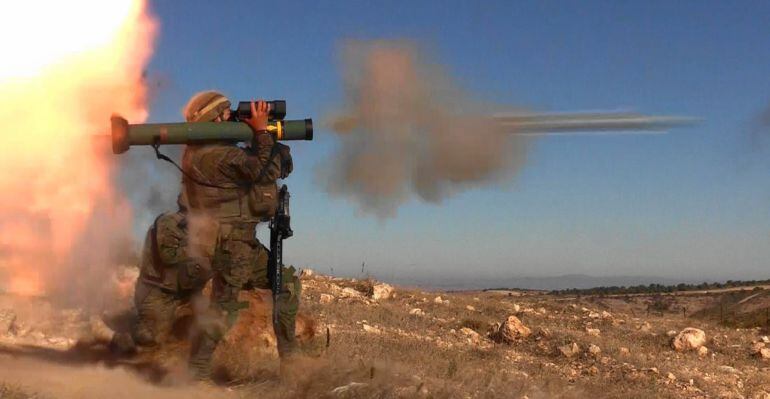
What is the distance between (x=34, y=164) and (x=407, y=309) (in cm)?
1167

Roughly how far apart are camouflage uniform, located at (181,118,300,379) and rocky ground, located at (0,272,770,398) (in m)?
0.56

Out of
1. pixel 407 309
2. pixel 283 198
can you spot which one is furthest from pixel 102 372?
pixel 407 309

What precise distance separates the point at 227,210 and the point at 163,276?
1.04m

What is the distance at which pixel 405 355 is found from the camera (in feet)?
36.8

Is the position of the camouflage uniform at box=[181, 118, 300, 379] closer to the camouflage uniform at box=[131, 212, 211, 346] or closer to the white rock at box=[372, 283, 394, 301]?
the camouflage uniform at box=[131, 212, 211, 346]

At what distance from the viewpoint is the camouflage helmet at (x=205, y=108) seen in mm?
8156

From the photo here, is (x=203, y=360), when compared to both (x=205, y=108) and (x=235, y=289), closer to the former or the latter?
(x=235, y=289)

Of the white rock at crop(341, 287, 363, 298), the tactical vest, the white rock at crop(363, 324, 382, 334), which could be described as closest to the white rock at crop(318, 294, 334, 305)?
the white rock at crop(341, 287, 363, 298)

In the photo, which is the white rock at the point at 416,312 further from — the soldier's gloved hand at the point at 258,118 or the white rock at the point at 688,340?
the soldier's gloved hand at the point at 258,118

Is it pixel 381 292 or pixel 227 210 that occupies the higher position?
pixel 227 210

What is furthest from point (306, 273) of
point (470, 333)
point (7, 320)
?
point (7, 320)

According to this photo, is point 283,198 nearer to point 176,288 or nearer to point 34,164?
point 176,288

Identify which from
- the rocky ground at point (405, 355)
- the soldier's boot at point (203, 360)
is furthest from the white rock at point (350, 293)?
the soldier's boot at point (203, 360)

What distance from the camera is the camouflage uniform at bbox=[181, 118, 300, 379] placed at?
7.81m
